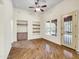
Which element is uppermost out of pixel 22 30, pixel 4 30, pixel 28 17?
pixel 28 17

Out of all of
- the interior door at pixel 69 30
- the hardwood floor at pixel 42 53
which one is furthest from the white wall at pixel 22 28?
the interior door at pixel 69 30

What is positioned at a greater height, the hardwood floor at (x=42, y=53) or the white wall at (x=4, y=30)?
the white wall at (x=4, y=30)

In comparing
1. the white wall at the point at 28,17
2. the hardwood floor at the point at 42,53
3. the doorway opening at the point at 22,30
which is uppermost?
the white wall at the point at 28,17

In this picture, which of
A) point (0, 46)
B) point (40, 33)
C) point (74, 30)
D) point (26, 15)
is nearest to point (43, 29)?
point (40, 33)

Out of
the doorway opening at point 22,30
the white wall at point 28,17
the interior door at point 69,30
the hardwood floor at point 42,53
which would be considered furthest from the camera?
the doorway opening at point 22,30

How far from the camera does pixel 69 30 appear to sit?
5.54m

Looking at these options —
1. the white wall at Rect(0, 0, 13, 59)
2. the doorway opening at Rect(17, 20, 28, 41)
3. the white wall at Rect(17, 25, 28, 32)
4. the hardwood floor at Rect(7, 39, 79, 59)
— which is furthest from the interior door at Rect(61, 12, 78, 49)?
the white wall at Rect(17, 25, 28, 32)

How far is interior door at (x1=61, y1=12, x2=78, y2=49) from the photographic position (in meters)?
4.97

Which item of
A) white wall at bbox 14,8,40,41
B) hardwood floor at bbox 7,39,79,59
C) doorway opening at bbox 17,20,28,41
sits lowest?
hardwood floor at bbox 7,39,79,59

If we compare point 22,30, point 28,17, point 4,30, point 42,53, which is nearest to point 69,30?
point 42,53

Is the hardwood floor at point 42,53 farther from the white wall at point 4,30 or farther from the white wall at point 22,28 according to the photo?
the white wall at point 22,28

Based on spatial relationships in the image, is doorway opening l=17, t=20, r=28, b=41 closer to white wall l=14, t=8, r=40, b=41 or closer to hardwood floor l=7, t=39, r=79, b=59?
white wall l=14, t=8, r=40, b=41

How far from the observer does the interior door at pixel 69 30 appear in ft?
16.3

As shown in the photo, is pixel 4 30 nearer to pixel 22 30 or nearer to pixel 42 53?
pixel 42 53
